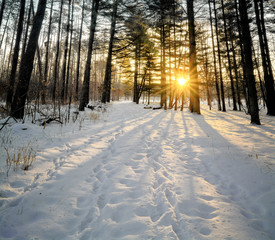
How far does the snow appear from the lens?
1.28 m

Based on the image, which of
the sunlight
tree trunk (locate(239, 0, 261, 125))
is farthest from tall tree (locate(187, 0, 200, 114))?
the sunlight

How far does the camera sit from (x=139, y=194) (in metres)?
1.79

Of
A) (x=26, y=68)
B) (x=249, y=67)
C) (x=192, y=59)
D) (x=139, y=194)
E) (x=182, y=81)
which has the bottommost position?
(x=139, y=194)

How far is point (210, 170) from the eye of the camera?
248 cm

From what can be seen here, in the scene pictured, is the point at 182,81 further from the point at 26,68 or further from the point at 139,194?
the point at 139,194

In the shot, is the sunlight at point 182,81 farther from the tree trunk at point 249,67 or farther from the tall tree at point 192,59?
the tree trunk at point 249,67

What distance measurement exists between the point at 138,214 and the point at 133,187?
485mm

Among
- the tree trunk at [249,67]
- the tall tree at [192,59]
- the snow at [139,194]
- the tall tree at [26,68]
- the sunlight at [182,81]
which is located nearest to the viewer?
the snow at [139,194]

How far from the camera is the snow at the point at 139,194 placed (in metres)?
1.28

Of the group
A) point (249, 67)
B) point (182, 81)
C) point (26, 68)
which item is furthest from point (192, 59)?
point (26, 68)

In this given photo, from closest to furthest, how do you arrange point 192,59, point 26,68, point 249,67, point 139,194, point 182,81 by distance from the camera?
point 139,194
point 26,68
point 249,67
point 192,59
point 182,81

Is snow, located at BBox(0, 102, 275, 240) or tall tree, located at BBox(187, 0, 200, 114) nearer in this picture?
snow, located at BBox(0, 102, 275, 240)

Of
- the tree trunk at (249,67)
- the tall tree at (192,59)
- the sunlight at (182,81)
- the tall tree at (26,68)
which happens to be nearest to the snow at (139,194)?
the tall tree at (26,68)

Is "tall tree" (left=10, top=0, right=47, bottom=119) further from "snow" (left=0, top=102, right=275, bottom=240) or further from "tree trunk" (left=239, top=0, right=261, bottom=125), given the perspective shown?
"tree trunk" (left=239, top=0, right=261, bottom=125)
